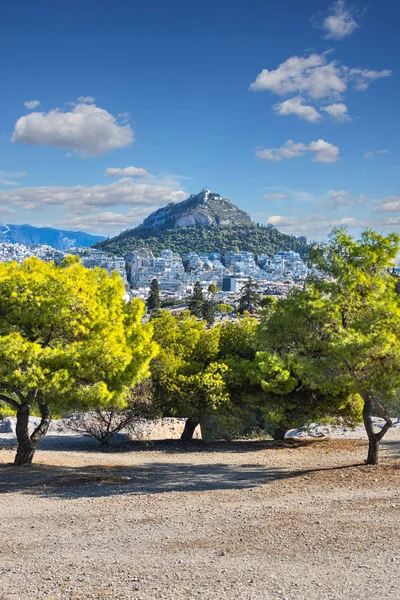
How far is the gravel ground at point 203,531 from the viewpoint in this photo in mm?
6262

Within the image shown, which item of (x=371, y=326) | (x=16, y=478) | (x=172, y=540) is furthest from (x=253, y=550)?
(x=16, y=478)

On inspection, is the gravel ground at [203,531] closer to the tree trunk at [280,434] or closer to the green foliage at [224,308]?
the tree trunk at [280,434]

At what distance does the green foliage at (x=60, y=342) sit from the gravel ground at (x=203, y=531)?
2.25m

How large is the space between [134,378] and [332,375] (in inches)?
201

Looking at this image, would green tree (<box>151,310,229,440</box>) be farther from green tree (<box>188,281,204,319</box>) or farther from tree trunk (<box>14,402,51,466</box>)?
green tree (<box>188,281,204,319</box>)

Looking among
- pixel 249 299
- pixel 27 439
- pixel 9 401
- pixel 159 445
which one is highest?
pixel 249 299

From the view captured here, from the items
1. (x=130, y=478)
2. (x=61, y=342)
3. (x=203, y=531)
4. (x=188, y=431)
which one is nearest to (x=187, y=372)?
(x=188, y=431)

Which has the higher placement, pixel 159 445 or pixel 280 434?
pixel 280 434

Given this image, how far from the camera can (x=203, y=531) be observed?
8398 mm

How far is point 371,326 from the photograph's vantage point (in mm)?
11648

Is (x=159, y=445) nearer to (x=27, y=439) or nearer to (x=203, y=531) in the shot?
(x=27, y=439)

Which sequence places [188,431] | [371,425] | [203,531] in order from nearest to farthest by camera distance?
[203,531], [371,425], [188,431]

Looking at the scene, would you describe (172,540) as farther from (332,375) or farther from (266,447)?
(266,447)

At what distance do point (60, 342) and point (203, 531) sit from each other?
670 centimetres
